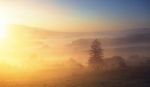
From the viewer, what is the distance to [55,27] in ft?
11.1

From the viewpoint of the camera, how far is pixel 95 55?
3.35m

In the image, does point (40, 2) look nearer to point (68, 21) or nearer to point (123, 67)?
point (68, 21)

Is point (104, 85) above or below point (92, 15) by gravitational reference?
below

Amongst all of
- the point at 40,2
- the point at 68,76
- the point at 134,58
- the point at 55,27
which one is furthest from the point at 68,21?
the point at 134,58

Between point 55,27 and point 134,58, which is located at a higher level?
point 55,27

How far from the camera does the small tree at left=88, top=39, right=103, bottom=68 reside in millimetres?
3352

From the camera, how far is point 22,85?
329 centimetres

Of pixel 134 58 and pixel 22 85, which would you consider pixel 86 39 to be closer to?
pixel 134 58

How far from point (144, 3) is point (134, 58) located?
0.61m

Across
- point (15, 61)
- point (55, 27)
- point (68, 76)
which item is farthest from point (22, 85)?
point (55, 27)

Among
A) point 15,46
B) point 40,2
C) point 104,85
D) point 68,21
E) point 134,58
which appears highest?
point 40,2

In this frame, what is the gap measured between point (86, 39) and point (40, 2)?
2.09ft

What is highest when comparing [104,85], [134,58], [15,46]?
[15,46]

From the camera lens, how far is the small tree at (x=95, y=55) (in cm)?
335
